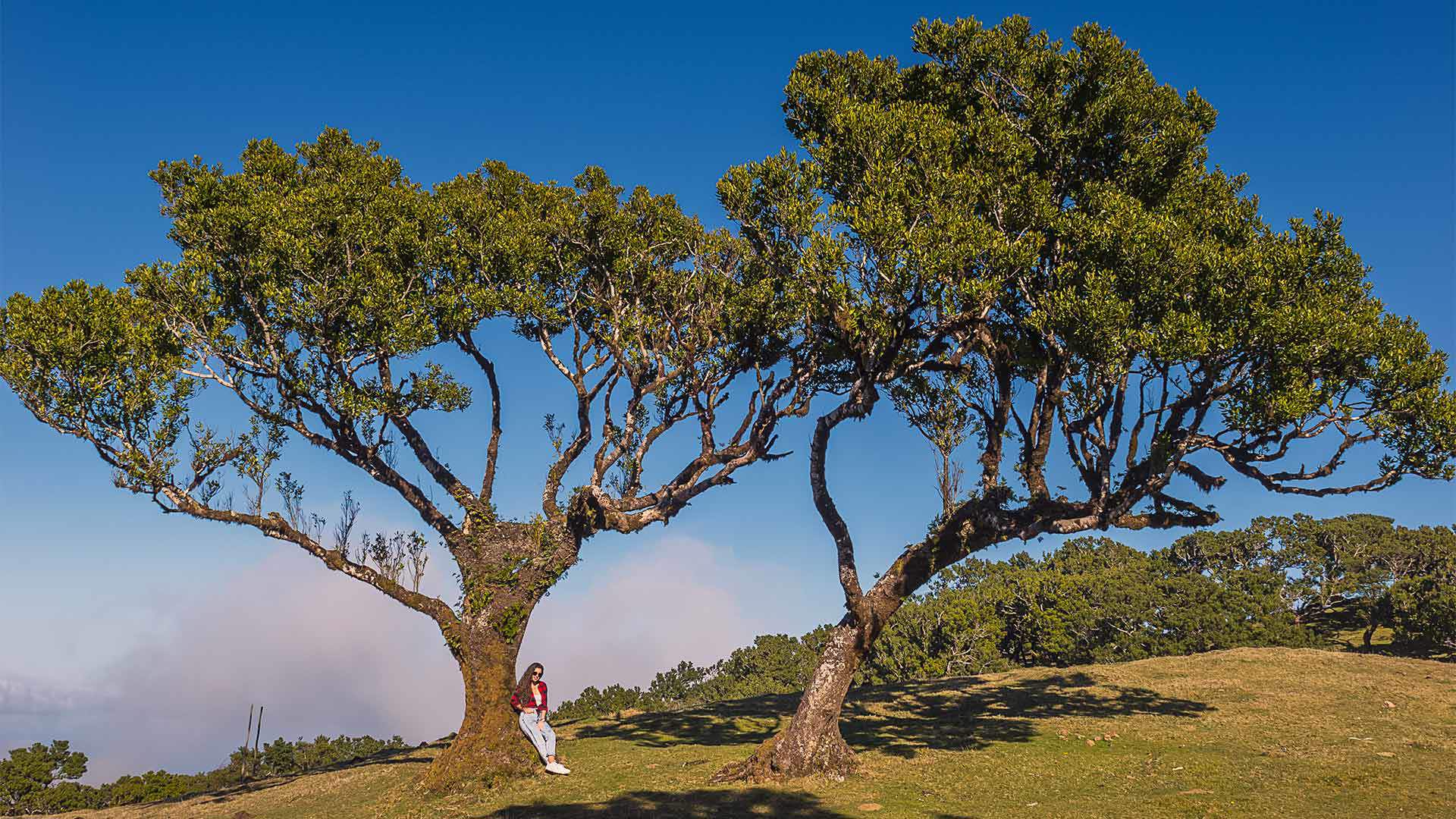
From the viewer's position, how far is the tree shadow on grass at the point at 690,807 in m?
17.7

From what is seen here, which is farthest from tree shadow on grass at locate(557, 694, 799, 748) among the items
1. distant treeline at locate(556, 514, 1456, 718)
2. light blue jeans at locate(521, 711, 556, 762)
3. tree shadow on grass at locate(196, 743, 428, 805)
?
distant treeline at locate(556, 514, 1456, 718)

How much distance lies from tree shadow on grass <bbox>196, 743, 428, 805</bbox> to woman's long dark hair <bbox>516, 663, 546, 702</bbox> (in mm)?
6968

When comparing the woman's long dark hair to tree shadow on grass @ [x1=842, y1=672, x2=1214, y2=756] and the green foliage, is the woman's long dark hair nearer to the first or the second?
tree shadow on grass @ [x1=842, y1=672, x2=1214, y2=756]

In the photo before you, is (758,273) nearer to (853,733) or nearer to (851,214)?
(851,214)

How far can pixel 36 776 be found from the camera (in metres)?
28.4

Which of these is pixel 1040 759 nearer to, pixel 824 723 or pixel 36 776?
pixel 824 723

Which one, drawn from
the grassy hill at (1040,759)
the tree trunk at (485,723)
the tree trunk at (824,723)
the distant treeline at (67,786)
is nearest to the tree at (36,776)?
the distant treeline at (67,786)

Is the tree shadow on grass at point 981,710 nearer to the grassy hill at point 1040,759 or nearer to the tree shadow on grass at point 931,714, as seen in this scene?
the tree shadow on grass at point 931,714

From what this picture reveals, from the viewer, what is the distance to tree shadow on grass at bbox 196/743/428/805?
86.3 feet

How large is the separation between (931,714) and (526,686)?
48.9ft

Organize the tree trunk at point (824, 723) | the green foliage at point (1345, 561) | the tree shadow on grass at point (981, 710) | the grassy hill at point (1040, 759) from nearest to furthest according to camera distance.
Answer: the grassy hill at point (1040, 759) < the tree trunk at point (824, 723) < the tree shadow on grass at point (981, 710) < the green foliage at point (1345, 561)

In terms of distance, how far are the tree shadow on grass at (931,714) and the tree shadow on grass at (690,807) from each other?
5.98 metres

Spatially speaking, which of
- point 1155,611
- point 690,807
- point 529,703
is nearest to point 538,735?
point 529,703

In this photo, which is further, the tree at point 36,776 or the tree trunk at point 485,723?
the tree at point 36,776
